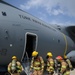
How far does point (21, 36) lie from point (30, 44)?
1.96 metres

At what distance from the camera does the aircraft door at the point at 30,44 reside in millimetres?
14777

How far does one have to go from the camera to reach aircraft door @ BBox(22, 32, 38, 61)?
582 inches

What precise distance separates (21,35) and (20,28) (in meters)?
0.45

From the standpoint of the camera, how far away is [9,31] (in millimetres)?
13367

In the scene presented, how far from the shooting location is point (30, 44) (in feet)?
51.8

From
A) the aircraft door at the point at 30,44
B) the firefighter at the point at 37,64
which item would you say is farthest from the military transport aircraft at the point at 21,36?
the firefighter at the point at 37,64

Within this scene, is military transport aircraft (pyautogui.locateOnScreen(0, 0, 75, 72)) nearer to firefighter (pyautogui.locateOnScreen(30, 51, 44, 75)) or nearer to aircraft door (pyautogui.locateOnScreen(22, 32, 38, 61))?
aircraft door (pyautogui.locateOnScreen(22, 32, 38, 61))

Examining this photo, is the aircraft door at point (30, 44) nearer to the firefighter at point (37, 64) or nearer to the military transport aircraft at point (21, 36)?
the military transport aircraft at point (21, 36)

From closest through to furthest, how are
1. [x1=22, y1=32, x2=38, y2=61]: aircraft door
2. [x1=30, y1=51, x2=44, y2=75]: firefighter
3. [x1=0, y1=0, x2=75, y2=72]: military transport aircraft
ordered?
[x1=30, y1=51, x2=44, y2=75]: firefighter, [x1=0, y1=0, x2=75, y2=72]: military transport aircraft, [x1=22, y1=32, x2=38, y2=61]: aircraft door

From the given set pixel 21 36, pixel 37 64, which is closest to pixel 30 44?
pixel 21 36

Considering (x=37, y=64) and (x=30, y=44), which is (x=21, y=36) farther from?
(x=37, y=64)

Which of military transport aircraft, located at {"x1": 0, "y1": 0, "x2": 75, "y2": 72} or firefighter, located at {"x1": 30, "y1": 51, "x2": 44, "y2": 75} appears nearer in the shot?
firefighter, located at {"x1": 30, "y1": 51, "x2": 44, "y2": 75}

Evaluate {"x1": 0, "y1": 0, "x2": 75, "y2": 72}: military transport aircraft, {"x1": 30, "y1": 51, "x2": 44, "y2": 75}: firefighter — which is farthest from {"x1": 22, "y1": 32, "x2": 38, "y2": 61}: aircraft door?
{"x1": 30, "y1": 51, "x2": 44, "y2": 75}: firefighter

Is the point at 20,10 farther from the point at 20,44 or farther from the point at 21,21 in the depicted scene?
the point at 20,44
